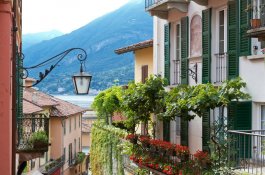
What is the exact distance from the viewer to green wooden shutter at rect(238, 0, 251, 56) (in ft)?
51.3

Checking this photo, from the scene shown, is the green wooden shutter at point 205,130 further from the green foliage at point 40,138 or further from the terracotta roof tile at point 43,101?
the terracotta roof tile at point 43,101

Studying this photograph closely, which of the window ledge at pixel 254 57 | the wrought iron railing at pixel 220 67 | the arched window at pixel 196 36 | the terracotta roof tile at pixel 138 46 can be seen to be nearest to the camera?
the window ledge at pixel 254 57

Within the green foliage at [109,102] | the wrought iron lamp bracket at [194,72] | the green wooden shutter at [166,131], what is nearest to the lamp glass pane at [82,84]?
the wrought iron lamp bracket at [194,72]

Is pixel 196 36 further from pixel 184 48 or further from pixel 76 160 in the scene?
pixel 76 160

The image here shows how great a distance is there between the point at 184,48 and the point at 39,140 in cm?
634

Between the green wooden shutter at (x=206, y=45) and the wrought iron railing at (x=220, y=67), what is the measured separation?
396mm

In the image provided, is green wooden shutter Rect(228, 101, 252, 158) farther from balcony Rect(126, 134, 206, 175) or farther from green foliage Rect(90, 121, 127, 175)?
green foliage Rect(90, 121, 127, 175)

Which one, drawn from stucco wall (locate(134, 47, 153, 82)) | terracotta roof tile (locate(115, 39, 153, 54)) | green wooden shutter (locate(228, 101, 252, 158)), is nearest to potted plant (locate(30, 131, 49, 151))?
green wooden shutter (locate(228, 101, 252, 158))

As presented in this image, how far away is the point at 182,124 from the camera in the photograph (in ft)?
69.0

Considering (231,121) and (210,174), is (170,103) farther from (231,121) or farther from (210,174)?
(210,174)

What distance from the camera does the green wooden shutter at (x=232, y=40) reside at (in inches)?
648

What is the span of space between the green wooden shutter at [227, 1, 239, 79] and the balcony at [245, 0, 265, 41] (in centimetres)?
113

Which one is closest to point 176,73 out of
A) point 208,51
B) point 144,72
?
point 208,51

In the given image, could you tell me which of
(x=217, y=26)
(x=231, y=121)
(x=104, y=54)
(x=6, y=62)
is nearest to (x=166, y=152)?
(x=231, y=121)
